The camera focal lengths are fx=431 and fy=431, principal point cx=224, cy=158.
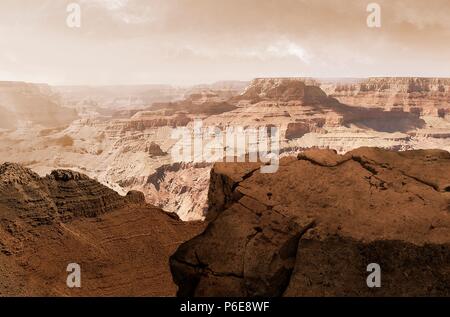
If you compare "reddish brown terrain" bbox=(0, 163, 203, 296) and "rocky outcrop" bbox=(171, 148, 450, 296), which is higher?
"rocky outcrop" bbox=(171, 148, 450, 296)

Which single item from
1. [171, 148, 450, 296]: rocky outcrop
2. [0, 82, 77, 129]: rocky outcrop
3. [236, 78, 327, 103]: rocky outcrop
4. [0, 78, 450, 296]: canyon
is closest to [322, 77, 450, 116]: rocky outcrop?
[236, 78, 327, 103]: rocky outcrop

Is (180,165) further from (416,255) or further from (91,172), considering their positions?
(416,255)

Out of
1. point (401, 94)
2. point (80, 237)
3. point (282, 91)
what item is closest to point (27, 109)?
point (282, 91)

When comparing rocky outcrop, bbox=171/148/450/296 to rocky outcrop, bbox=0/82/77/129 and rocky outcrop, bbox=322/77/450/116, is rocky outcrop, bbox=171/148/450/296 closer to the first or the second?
rocky outcrop, bbox=0/82/77/129

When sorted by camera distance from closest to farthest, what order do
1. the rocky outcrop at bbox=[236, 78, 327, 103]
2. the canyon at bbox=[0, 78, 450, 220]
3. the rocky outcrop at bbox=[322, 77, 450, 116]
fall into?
the canyon at bbox=[0, 78, 450, 220]
the rocky outcrop at bbox=[236, 78, 327, 103]
the rocky outcrop at bbox=[322, 77, 450, 116]
